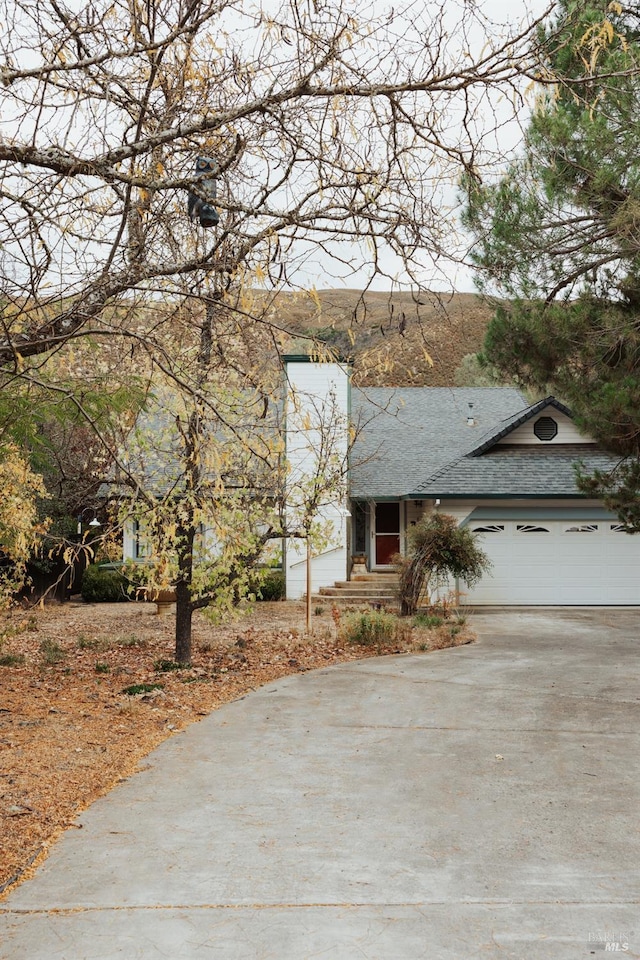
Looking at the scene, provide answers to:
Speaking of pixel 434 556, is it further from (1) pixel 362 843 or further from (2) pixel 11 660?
(1) pixel 362 843

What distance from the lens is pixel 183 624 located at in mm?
11945

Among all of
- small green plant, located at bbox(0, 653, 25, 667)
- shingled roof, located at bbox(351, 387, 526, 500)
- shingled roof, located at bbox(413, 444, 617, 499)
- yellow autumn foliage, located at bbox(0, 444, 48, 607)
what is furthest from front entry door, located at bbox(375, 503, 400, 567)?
yellow autumn foliage, located at bbox(0, 444, 48, 607)

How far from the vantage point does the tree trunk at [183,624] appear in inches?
466

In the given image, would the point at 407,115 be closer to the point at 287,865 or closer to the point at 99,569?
the point at 287,865

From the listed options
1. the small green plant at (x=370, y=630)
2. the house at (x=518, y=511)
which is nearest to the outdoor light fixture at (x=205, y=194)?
the small green plant at (x=370, y=630)

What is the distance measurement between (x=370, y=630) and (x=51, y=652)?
16.1 ft

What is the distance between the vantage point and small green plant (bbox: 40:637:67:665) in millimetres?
12641

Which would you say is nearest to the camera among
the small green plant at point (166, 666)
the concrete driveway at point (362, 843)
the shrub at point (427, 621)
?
the concrete driveway at point (362, 843)

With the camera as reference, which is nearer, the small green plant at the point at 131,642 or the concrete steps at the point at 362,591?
the small green plant at the point at 131,642

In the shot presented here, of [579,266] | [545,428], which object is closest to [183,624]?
[579,266]

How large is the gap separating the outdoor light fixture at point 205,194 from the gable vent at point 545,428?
714 inches

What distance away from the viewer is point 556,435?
22.4 metres

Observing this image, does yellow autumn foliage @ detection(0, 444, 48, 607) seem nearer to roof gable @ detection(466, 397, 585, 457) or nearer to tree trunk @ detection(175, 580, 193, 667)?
tree trunk @ detection(175, 580, 193, 667)

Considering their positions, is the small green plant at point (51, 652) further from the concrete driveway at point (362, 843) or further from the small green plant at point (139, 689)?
the concrete driveway at point (362, 843)
